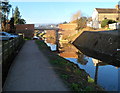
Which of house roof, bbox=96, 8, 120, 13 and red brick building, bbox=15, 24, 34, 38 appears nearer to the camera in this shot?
red brick building, bbox=15, 24, 34, 38

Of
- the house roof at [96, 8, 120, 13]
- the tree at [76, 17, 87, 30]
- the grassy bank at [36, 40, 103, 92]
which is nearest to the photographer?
the grassy bank at [36, 40, 103, 92]

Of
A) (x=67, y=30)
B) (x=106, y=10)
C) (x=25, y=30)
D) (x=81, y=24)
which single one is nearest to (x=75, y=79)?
(x=25, y=30)

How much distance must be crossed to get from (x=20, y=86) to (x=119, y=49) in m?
20.2

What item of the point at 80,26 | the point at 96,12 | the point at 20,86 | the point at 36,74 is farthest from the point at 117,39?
the point at 96,12

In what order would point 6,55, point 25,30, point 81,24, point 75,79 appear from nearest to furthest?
1. point 75,79
2. point 6,55
3. point 25,30
4. point 81,24

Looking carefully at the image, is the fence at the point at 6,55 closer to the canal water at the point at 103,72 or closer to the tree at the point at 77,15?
the canal water at the point at 103,72

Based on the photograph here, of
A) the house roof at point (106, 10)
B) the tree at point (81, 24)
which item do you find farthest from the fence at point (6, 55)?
the house roof at point (106, 10)

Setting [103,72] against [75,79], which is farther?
→ [103,72]

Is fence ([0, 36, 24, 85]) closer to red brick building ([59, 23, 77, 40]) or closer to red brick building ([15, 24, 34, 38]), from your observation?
red brick building ([15, 24, 34, 38])

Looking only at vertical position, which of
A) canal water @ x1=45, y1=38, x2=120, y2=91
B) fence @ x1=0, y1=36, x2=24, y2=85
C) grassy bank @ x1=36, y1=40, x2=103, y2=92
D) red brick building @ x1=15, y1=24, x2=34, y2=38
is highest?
red brick building @ x1=15, y1=24, x2=34, y2=38

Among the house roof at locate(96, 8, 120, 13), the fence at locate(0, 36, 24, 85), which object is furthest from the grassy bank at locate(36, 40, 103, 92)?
the house roof at locate(96, 8, 120, 13)

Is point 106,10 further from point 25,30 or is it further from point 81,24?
point 25,30

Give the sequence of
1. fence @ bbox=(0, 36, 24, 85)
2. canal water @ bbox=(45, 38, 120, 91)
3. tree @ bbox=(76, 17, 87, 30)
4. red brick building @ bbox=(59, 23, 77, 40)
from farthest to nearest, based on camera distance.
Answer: red brick building @ bbox=(59, 23, 77, 40), tree @ bbox=(76, 17, 87, 30), canal water @ bbox=(45, 38, 120, 91), fence @ bbox=(0, 36, 24, 85)

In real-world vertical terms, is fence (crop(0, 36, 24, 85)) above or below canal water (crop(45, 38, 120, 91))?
above
